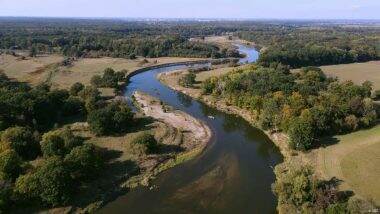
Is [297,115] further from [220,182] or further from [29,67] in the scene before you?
[29,67]

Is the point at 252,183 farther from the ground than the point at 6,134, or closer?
closer

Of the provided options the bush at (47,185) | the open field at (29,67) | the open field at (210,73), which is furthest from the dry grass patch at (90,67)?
the bush at (47,185)

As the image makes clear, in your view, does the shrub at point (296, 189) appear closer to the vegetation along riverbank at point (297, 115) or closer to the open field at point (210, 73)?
the vegetation along riverbank at point (297, 115)

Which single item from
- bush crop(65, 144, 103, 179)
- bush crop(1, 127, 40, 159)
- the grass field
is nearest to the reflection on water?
bush crop(1, 127, 40, 159)

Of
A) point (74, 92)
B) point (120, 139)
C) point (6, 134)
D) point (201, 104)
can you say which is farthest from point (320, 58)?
point (6, 134)

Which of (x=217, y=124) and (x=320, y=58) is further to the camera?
(x=320, y=58)

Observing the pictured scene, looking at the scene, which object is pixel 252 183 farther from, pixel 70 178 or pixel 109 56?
pixel 109 56

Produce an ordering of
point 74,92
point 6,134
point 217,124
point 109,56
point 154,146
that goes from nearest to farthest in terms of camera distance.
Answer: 1. point 6,134
2. point 154,146
3. point 217,124
4. point 74,92
5. point 109,56

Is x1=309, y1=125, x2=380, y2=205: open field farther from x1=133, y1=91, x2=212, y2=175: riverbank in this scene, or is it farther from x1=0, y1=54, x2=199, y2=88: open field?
x1=0, y1=54, x2=199, y2=88: open field
